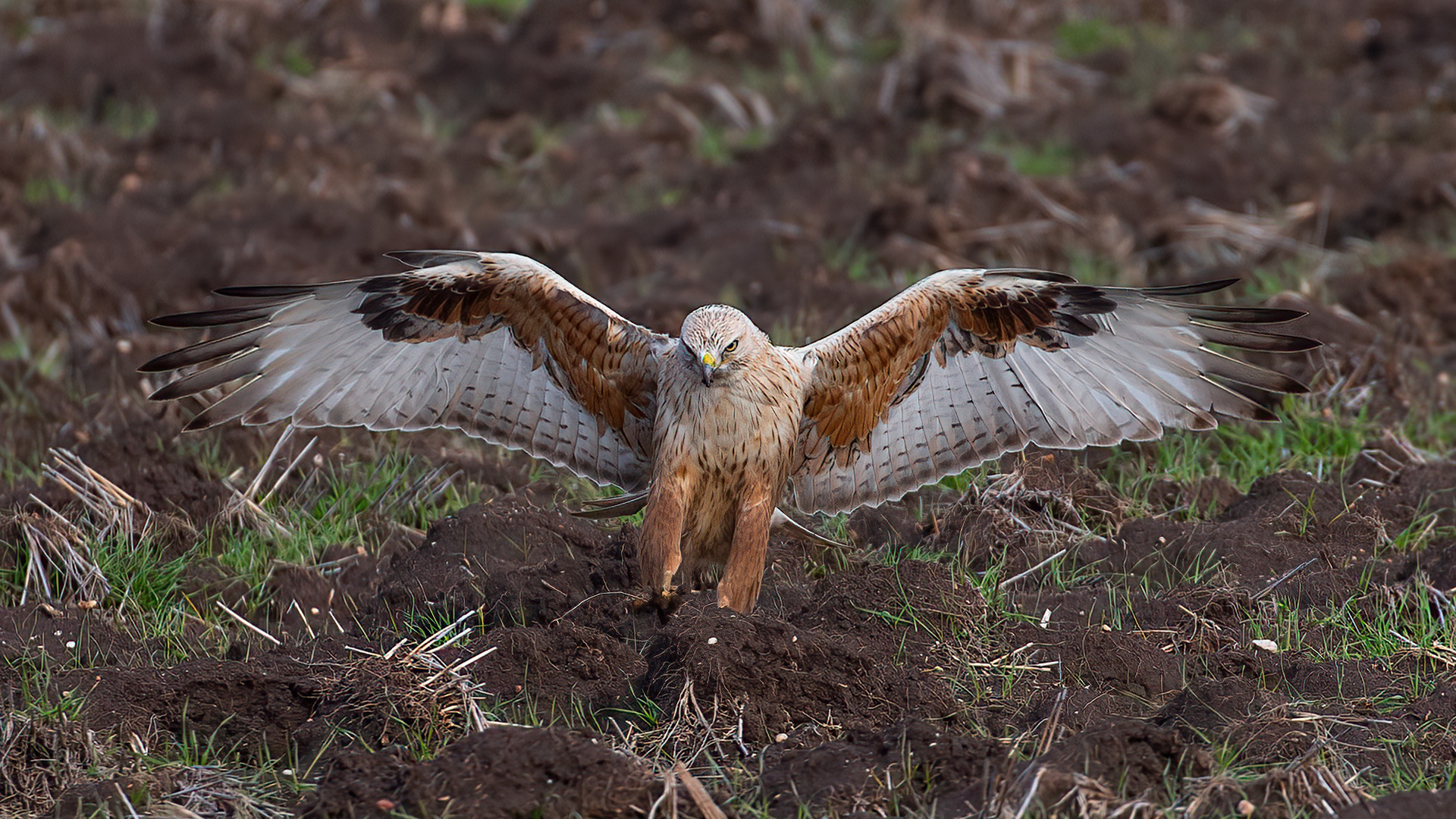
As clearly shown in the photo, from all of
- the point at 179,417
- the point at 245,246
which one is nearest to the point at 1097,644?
the point at 179,417

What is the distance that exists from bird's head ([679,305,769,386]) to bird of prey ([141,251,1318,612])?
0.05 feet

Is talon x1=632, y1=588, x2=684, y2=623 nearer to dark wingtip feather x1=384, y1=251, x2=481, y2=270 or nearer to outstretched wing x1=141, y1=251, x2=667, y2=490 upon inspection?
outstretched wing x1=141, y1=251, x2=667, y2=490

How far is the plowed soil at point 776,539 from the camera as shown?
4.18 m

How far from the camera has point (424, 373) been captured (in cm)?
569

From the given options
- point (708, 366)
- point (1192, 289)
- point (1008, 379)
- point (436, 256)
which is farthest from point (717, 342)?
point (1192, 289)

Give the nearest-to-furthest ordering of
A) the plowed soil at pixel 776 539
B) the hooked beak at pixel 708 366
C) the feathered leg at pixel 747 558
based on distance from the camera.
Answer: the plowed soil at pixel 776 539
the hooked beak at pixel 708 366
the feathered leg at pixel 747 558

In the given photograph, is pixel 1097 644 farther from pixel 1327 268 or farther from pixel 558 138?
pixel 558 138

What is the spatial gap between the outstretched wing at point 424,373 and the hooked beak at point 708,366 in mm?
531

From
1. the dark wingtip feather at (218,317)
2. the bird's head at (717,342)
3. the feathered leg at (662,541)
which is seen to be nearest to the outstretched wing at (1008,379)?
the bird's head at (717,342)

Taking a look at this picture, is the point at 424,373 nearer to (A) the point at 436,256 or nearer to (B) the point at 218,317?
(A) the point at 436,256

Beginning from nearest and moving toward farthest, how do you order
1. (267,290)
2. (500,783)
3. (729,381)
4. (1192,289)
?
(500,783), (1192,289), (729,381), (267,290)

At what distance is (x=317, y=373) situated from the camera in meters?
5.69

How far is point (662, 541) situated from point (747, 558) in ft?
1.01

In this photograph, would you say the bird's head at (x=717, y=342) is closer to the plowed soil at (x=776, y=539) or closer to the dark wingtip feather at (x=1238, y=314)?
the plowed soil at (x=776, y=539)
